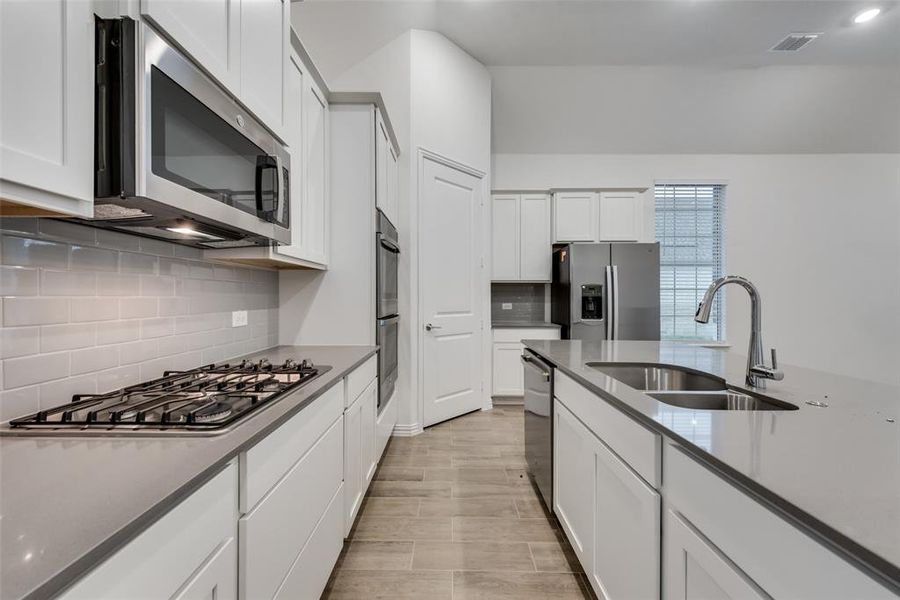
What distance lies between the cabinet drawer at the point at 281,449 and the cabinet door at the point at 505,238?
3.54 m

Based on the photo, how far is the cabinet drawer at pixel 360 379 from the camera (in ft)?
5.82

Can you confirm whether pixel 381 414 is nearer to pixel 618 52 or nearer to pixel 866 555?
pixel 866 555

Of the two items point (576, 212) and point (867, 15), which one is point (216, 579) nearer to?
point (576, 212)

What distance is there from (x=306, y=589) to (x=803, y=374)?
1.90 meters

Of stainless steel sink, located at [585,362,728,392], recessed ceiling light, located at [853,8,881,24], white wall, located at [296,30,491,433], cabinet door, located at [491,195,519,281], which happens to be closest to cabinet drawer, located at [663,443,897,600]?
stainless steel sink, located at [585,362,728,392]

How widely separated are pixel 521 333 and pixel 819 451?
3638 mm

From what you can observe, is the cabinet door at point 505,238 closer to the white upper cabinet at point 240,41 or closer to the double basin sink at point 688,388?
the double basin sink at point 688,388

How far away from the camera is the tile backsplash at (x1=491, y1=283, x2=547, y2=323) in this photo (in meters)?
5.14

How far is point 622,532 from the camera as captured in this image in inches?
48.0

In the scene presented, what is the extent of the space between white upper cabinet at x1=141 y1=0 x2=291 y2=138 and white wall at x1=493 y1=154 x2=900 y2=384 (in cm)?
385

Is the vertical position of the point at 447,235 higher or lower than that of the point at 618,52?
lower

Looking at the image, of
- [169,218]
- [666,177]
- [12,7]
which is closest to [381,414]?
[169,218]

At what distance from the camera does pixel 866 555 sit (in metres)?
0.48

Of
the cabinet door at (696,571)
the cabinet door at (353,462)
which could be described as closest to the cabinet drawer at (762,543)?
the cabinet door at (696,571)
